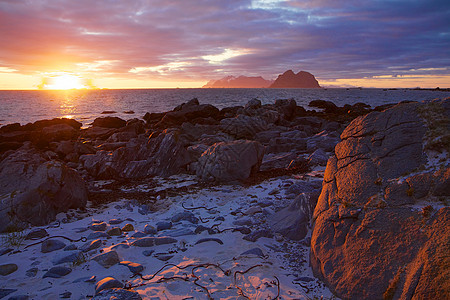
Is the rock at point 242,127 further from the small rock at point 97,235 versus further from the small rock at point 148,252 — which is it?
the small rock at point 148,252

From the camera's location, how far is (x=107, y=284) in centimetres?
385

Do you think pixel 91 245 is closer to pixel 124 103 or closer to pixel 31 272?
pixel 31 272

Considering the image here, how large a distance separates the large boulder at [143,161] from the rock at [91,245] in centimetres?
545

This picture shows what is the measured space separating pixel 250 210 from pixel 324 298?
10.0 feet

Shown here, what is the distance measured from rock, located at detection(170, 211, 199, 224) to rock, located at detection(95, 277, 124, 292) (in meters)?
2.42

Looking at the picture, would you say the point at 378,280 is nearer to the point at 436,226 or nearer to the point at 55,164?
the point at 436,226

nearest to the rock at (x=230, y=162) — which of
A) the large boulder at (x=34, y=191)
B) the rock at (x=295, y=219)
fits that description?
the rock at (x=295, y=219)

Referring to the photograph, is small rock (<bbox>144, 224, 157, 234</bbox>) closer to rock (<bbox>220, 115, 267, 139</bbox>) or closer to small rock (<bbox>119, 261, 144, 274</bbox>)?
small rock (<bbox>119, 261, 144, 274</bbox>)

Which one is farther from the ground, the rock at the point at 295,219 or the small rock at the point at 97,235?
the rock at the point at 295,219

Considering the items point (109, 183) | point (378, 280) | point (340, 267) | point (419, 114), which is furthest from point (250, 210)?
point (109, 183)

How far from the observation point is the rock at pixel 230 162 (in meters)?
9.09

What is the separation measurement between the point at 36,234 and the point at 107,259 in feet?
7.17

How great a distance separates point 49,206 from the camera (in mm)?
6691

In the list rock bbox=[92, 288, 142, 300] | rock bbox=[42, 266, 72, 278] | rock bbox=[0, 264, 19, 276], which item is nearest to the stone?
rock bbox=[92, 288, 142, 300]
